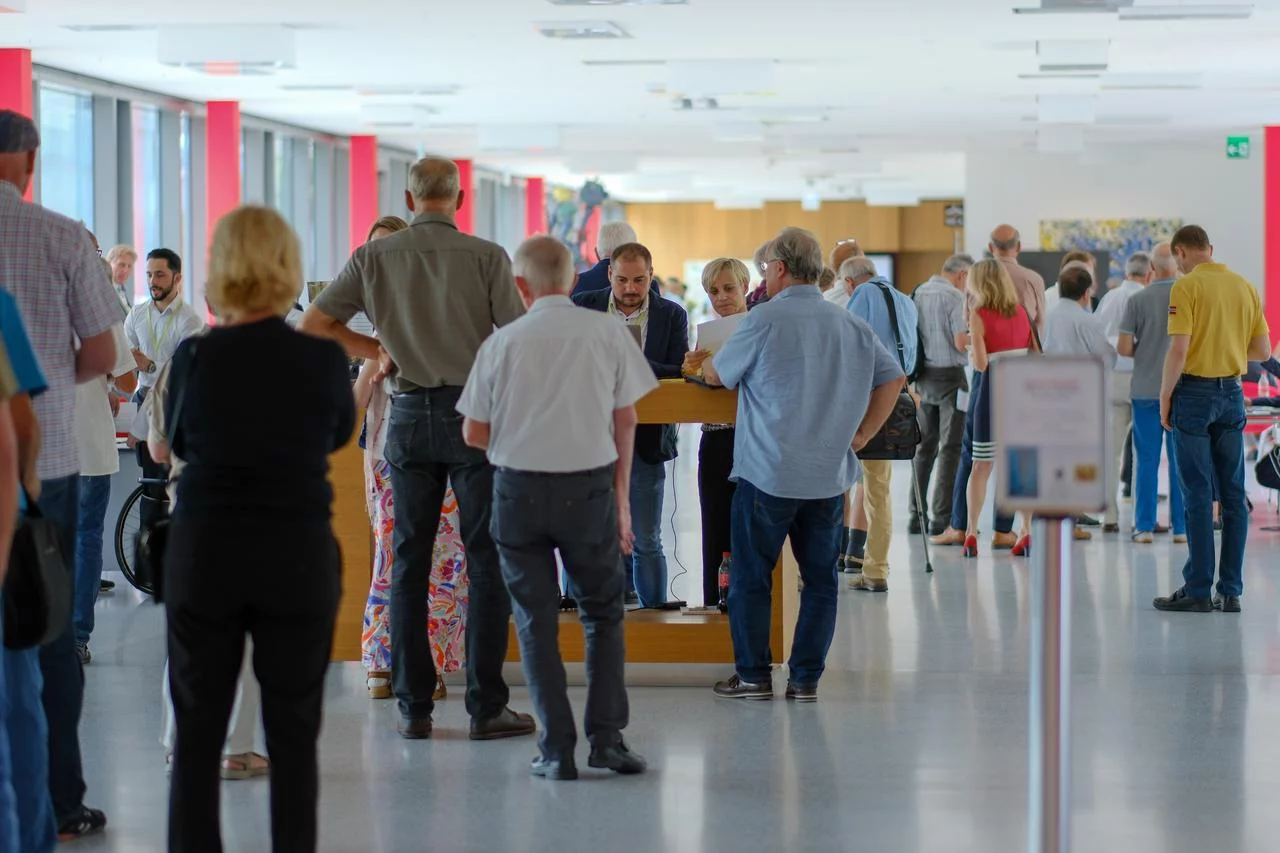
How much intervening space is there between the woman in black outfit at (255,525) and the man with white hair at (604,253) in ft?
11.1

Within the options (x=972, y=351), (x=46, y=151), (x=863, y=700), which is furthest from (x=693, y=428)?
(x=863, y=700)

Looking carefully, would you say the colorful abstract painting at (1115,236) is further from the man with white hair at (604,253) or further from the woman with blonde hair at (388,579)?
the woman with blonde hair at (388,579)

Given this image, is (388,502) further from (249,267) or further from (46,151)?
(46,151)

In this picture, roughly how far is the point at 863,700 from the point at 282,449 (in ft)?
9.25

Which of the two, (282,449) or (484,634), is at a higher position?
(282,449)

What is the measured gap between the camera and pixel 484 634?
4.55 metres

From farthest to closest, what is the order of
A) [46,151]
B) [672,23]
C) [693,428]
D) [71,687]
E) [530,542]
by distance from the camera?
[693,428]
[46,151]
[672,23]
[530,542]
[71,687]

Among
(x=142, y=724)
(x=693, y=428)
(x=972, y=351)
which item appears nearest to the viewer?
(x=142, y=724)

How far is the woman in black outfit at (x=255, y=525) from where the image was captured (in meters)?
2.97

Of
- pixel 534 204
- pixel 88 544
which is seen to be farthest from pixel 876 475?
Result: pixel 534 204

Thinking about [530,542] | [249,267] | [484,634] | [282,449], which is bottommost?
[484,634]

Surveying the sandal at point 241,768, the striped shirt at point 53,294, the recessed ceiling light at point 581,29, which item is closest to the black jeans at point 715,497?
the sandal at point 241,768

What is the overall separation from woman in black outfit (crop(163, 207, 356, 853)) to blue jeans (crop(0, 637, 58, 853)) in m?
0.35

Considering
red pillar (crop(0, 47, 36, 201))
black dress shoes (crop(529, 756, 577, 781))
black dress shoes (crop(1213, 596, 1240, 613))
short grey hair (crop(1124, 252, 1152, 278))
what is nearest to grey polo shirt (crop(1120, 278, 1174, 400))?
black dress shoes (crop(1213, 596, 1240, 613))
